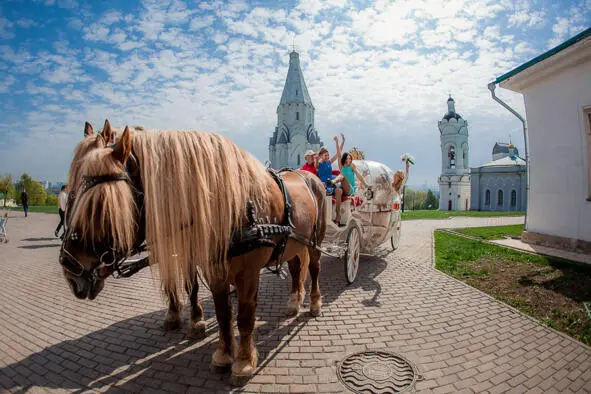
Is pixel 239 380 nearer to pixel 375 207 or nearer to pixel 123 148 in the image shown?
pixel 123 148

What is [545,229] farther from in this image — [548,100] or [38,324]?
[38,324]

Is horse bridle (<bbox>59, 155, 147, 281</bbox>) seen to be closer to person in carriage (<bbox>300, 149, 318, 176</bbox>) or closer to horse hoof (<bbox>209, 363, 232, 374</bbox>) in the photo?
horse hoof (<bbox>209, 363, 232, 374</bbox>)

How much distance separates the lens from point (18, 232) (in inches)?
508

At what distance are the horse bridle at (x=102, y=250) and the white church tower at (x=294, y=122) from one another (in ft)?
184

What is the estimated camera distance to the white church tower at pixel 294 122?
192 ft

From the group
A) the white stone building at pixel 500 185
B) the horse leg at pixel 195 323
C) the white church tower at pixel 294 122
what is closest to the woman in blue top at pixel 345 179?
the horse leg at pixel 195 323

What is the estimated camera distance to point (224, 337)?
9.23 ft

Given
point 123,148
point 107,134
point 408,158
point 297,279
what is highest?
point 408,158

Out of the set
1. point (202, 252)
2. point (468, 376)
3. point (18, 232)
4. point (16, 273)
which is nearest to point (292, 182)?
point (202, 252)

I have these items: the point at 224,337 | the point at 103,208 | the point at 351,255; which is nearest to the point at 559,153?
the point at 351,255

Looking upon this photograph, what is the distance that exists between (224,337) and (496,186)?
4546cm

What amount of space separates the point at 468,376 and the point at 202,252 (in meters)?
2.71

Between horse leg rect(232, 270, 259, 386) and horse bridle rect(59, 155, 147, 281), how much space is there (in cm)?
97

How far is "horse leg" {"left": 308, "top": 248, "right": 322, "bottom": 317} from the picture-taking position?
161 inches
